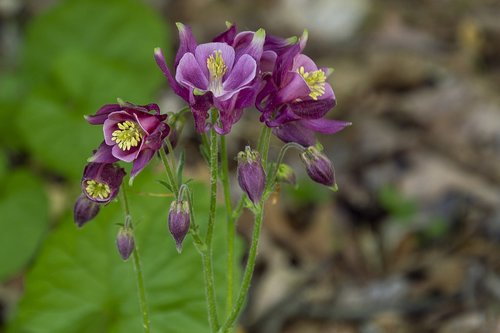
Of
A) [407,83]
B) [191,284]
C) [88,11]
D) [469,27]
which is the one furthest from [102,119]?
[469,27]

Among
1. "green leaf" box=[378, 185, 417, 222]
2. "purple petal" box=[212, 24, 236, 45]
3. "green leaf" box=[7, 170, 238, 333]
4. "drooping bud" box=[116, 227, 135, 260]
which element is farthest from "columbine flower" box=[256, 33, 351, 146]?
"green leaf" box=[378, 185, 417, 222]

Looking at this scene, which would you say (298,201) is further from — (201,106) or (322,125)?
(201,106)

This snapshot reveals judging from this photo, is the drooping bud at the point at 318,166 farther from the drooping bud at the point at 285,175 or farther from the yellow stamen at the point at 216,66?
the yellow stamen at the point at 216,66

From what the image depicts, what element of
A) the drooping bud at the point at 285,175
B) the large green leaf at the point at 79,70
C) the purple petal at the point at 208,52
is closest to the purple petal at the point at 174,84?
the purple petal at the point at 208,52

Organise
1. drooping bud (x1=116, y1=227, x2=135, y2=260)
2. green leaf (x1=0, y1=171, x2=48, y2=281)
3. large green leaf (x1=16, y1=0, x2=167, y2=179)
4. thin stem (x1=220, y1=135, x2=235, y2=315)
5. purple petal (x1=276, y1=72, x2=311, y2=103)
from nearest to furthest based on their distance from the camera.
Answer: purple petal (x1=276, y1=72, x2=311, y2=103)
drooping bud (x1=116, y1=227, x2=135, y2=260)
thin stem (x1=220, y1=135, x2=235, y2=315)
green leaf (x1=0, y1=171, x2=48, y2=281)
large green leaf (x1=16, y1=0, x2=167, y2=179)

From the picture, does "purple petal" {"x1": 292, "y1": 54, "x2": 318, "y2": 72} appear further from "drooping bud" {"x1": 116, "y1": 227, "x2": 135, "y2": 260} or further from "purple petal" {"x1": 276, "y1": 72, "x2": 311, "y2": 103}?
"drooping bud" {"x1": 116, "y1": 227, "x2": 135, "y2": 260}

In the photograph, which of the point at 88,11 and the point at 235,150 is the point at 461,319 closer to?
the point at 235,150
